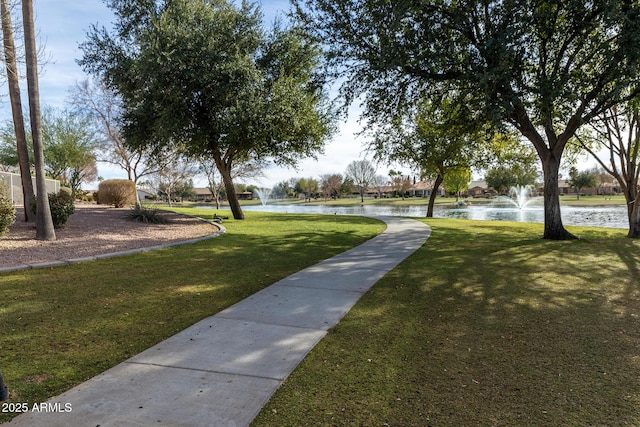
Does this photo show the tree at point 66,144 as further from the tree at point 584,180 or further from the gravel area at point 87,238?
the tree at point 584,180

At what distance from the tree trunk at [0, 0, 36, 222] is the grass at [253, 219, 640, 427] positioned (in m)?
10.1

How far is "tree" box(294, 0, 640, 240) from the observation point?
351 inches

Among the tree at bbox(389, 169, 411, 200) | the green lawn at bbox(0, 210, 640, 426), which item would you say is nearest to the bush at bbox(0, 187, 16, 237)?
the green lawn at bbox(0, 210, 640, 426)

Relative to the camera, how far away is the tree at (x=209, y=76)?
14.0 m

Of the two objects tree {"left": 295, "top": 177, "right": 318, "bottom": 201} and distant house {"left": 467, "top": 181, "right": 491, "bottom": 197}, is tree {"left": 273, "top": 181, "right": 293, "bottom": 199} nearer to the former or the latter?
tree {"left": 295, "top": 177, "right": 318, "bottom": 201}

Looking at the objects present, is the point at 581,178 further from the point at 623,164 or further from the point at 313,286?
the point at 313,286

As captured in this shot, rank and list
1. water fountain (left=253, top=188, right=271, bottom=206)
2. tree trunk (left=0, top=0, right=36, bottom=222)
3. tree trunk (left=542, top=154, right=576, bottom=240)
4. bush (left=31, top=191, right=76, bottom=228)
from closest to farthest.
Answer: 1. tree trunk (left=0, top=0, right=36, bottom=222)
2. bush (left=31, top=191, right=76, bottom=228)
3. tree trunk (left=542, top=154, right=576, bottom=240)
4. water fountain (left=253, top=188, right=271, bottom=206)

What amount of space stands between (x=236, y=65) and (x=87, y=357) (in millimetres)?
12842

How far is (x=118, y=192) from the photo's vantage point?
73.2 feet

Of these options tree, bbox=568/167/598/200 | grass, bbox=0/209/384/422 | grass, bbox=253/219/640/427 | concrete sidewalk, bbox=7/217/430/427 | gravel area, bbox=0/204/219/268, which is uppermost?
tree, bbox=568/167/598/200

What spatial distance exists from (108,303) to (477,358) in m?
4.50

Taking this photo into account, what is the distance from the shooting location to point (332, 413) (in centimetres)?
269

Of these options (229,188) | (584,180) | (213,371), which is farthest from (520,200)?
(213,371)

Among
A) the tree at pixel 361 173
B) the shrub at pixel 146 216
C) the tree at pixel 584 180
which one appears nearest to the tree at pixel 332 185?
the tree at pixel 361 173
